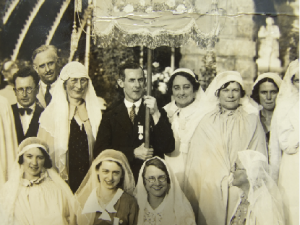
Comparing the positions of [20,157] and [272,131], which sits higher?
[272,131]

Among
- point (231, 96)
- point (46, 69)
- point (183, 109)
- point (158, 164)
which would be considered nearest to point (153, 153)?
point (158, 164)

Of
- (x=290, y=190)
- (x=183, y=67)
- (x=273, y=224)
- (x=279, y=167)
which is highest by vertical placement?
(x=183, y=67)

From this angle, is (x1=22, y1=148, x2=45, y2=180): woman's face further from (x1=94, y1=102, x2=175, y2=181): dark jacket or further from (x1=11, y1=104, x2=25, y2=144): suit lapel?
(x1=94, y1=102, x2=175, y2=181): dark jacket

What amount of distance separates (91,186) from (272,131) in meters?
2.15

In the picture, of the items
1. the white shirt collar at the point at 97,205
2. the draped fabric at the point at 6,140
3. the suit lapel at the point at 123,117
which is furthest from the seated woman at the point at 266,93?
the draped fabric at the point at 6,140

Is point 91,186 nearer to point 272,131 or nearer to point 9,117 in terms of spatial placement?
point 9,117

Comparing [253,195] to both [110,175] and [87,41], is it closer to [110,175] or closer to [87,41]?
[110,175]

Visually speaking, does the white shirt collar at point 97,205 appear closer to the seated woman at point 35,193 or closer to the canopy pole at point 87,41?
the seated woman at point 35,193

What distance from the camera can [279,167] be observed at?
10.8ft

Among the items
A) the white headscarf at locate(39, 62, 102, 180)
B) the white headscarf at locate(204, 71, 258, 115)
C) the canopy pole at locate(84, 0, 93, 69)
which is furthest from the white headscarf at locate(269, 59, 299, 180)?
the canopy pole at locate(84, 0, 93, 69)

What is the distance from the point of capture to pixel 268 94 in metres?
3.36

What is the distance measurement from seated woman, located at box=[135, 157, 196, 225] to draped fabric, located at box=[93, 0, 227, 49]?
135 cm

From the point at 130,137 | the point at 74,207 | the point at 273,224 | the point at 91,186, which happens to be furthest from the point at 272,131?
the point at 74,207

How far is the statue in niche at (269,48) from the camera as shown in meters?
3.39
